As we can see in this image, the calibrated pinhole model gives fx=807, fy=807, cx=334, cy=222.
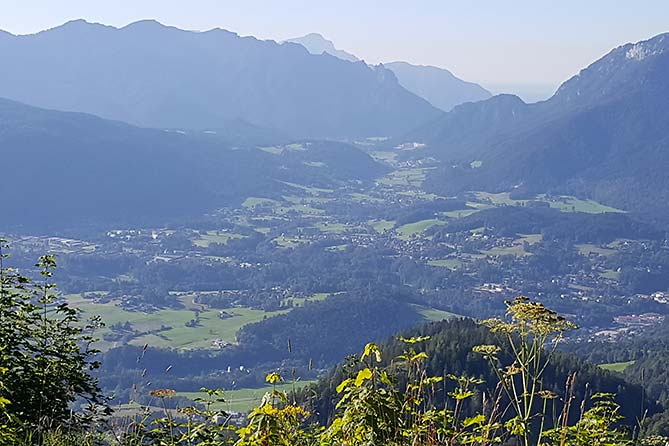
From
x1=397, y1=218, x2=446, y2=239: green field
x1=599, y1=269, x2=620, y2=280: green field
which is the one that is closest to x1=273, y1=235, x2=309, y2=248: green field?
x1=397, y1=218, x2=446, y2=239: green field

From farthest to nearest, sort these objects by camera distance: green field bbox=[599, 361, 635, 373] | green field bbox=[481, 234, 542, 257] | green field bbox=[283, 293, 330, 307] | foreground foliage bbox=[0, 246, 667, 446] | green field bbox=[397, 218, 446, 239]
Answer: green field bbox=[397, 218, 446, 239]
green field bbox=[481, 234, 542, 257]
green field bbox=[283, 293, 330, 307]
green field bbox=[599, 361, 635, 373]
foreground foliage bbox=[0, 246, 667, 446]

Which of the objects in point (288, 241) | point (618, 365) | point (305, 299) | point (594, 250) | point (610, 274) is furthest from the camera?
point (594, 250)

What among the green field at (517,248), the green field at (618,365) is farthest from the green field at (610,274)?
the green field at (618,365)

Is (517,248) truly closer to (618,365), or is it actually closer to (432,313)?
(432,313)

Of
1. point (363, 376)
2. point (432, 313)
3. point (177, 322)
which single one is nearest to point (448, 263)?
point (432, 313)

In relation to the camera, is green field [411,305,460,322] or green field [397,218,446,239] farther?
green field [397,218,446,239]

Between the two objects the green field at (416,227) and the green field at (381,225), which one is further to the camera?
the green field at (381,225)

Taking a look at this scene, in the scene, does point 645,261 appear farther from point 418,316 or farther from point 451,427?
point 451,427

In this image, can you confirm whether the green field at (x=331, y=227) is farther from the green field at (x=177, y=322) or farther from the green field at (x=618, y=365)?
the green field at (x=618, y=365)

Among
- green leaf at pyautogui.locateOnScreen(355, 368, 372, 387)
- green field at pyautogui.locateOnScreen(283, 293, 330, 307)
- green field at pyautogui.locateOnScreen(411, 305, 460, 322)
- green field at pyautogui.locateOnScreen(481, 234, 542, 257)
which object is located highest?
green leaf at pyautogui.locateOnScreen(355, 368, 372, 387)

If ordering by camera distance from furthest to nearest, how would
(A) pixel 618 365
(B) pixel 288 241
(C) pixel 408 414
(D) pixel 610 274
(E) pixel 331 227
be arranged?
(E) pixel 331 227
(B) pixel 288 241
(D) pixel 610 274
(A) pixel 618 365
(C) pixel 408 414

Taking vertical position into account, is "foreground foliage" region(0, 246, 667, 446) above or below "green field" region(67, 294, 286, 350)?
above

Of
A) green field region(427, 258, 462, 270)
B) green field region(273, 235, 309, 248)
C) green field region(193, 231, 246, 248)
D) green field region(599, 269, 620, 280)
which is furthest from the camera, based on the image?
green field region(193, 231, 246, 248)

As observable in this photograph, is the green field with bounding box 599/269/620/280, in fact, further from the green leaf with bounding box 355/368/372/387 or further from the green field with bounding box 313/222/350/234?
the green leaf with bounding box 355/368/372/387
